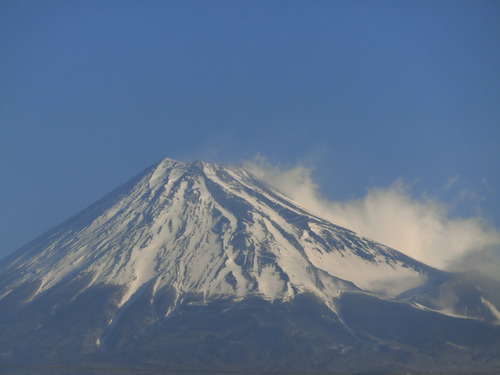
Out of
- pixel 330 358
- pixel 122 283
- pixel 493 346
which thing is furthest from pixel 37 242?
pixel 493 346

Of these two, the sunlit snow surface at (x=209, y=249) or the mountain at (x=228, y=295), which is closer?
the mountain at (x=228, y=295)

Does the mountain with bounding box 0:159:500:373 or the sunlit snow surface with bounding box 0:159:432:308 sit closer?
the mountain with bounding box 0:159:500:373

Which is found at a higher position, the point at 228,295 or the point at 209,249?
the point at 209,249

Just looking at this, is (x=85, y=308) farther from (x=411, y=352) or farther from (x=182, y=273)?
(x=411, y=352)

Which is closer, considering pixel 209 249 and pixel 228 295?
pixel 228 295
